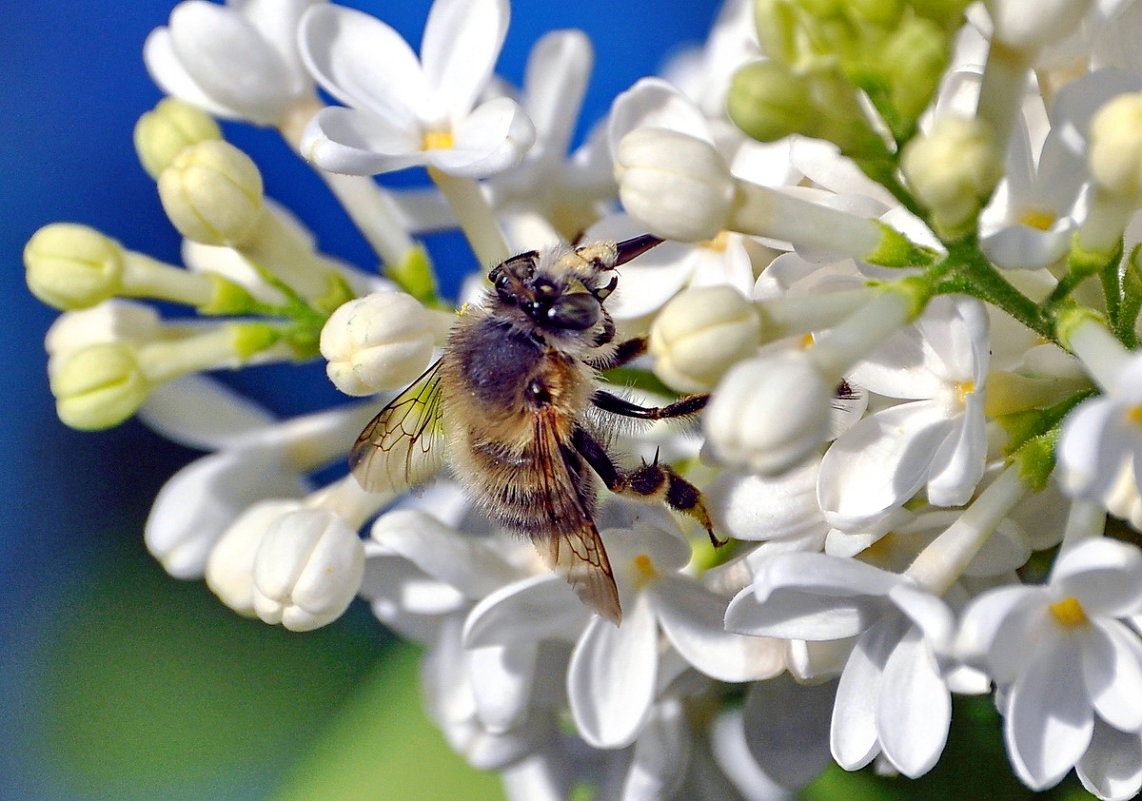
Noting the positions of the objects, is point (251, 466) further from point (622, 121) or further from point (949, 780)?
point (949, 780)

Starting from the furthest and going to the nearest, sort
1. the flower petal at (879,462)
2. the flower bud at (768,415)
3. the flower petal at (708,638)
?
1. the flower petal at (708,638)
2. the flower petal at (879,462)
3. the flower bud at (768,415)

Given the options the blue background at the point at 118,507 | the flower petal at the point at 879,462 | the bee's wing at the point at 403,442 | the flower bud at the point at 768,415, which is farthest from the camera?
the blue background at the point at 118,507

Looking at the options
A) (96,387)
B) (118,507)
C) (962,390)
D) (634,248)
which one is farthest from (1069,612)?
(118,507)

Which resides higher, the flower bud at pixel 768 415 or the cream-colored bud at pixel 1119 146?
the cream-colored bud at pixel 1119 146

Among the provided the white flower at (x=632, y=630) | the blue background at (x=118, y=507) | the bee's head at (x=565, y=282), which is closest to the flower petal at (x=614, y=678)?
the white flower at (x=632, y=630)

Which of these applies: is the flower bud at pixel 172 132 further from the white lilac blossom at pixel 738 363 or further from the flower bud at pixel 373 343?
the flower bud at pixel 373 343

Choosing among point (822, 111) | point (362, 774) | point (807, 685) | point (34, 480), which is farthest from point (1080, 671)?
point (34, 480)

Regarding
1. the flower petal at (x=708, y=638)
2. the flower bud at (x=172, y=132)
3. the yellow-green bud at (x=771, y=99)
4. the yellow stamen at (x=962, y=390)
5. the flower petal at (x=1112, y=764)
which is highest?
the yellow-green bud at (x=771, y=99)
